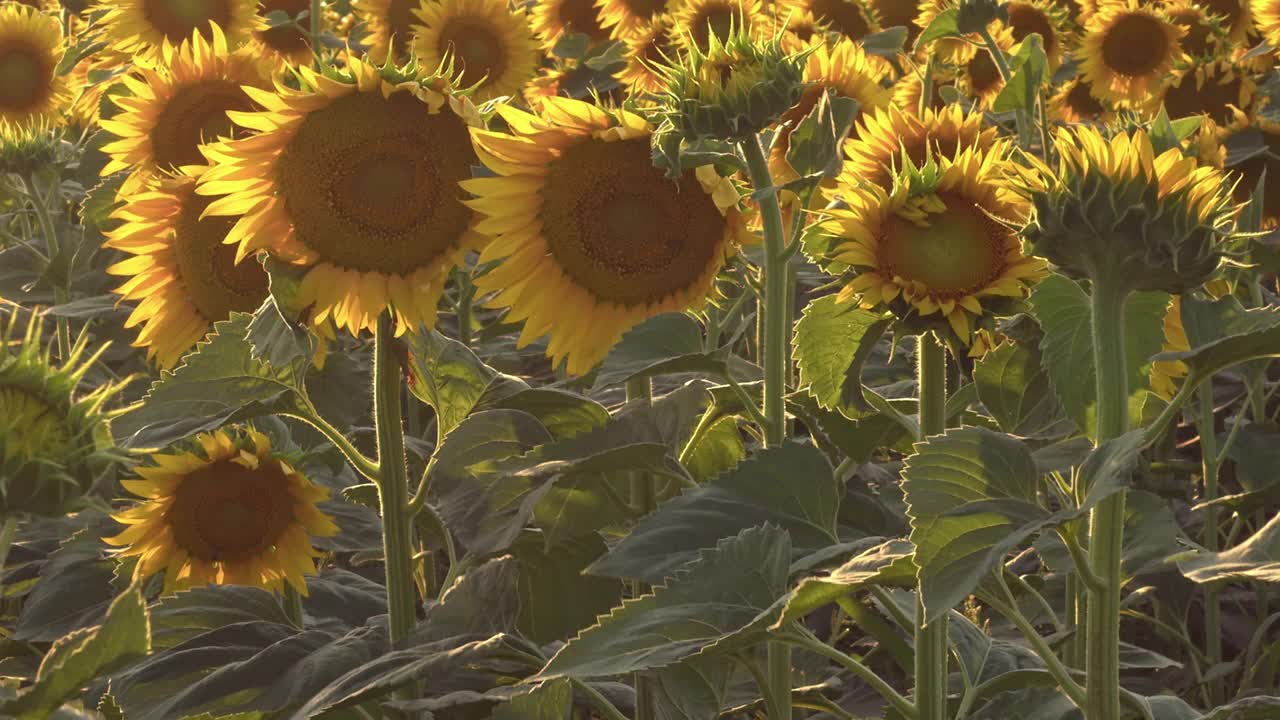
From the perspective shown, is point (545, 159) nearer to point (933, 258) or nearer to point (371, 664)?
point (933, 258)

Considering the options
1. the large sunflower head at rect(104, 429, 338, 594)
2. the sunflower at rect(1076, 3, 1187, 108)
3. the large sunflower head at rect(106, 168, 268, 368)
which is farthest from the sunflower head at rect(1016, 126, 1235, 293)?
the sunflower at rect(1076, 3, 1187, 108)

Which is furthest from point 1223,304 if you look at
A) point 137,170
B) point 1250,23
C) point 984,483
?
point 1250,23

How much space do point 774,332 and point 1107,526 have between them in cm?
43

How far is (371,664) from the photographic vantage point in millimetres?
1387

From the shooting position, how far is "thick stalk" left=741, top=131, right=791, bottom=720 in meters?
1.53

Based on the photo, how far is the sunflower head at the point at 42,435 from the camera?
909 mm

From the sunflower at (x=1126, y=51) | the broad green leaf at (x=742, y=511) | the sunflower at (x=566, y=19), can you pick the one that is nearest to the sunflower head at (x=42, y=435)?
the broad green leaf at (x=742, y=511)

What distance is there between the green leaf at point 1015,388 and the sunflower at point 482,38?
8.70 ft

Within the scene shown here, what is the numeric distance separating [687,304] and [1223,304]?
0.61 metres

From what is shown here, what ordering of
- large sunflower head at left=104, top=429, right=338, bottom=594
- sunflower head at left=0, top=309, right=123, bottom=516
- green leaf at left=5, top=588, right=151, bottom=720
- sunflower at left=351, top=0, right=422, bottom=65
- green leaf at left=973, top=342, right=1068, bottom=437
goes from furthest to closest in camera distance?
sunflower at left=351, top=0, right=422, bottom=65
large sunflower head at left=104, top=429, right=338, bottom=594
green leaf at left=973, top=342, right=1068, bottom=437
sunflower head at left=0, top=309, right=123, bottom=516
green leaf at left=5, top=588, right=151, bottom=720

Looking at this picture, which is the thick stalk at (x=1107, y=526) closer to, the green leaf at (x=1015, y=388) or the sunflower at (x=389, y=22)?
the green leaf at (x=1015, y=388)

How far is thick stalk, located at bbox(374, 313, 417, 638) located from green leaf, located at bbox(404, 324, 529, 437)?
11cm

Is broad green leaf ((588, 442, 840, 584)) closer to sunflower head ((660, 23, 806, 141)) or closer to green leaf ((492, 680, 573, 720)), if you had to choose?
green leaf ((492, 680, 573, 720))

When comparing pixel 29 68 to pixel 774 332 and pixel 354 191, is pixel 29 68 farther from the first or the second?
pixel 774 332
